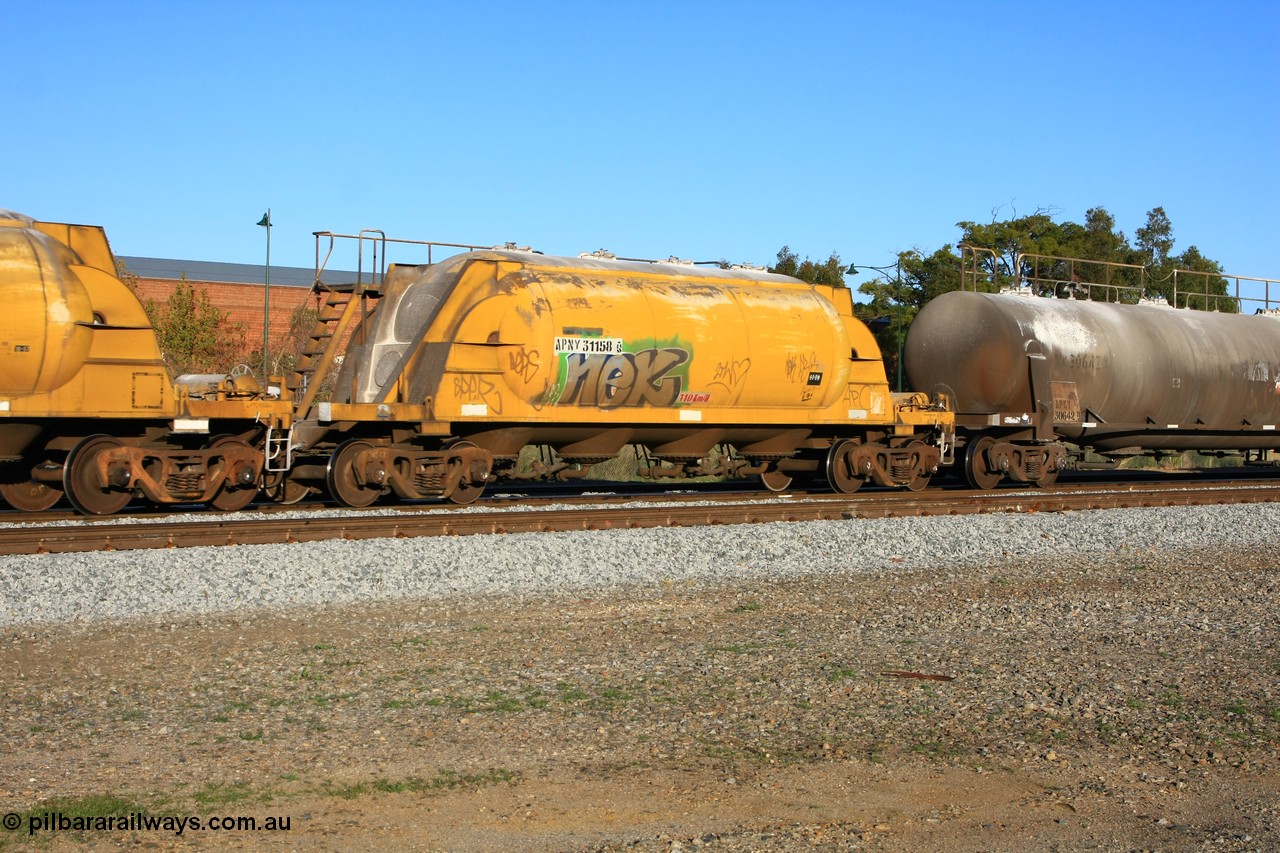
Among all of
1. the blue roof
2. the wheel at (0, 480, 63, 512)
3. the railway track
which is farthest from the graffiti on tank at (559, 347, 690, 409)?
the blue roof

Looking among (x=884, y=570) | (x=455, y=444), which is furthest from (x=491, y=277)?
(x=884, y=570)

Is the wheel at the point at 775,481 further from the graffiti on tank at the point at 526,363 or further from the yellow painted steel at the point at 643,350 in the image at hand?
the graffiti on tank at the point at 526,363

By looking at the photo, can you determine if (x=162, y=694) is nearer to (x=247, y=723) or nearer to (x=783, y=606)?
(x=247, y=723)

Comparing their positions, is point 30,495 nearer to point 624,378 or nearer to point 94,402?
point 94,402

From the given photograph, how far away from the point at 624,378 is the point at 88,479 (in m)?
6.87

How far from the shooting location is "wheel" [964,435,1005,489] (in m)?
22.0

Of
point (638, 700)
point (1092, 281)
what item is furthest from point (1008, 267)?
point (638, 700)

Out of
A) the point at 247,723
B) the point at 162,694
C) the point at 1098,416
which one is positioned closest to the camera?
the point at 247,723

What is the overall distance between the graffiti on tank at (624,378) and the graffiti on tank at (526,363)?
1.40 feet

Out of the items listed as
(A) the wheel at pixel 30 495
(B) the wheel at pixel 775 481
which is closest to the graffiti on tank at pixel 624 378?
(B) the wheel at pixel 775 481

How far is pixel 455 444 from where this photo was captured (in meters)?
16.8

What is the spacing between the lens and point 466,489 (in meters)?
17.1

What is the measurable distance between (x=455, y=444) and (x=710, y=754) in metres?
11.2

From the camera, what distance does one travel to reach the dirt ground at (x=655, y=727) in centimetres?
513
